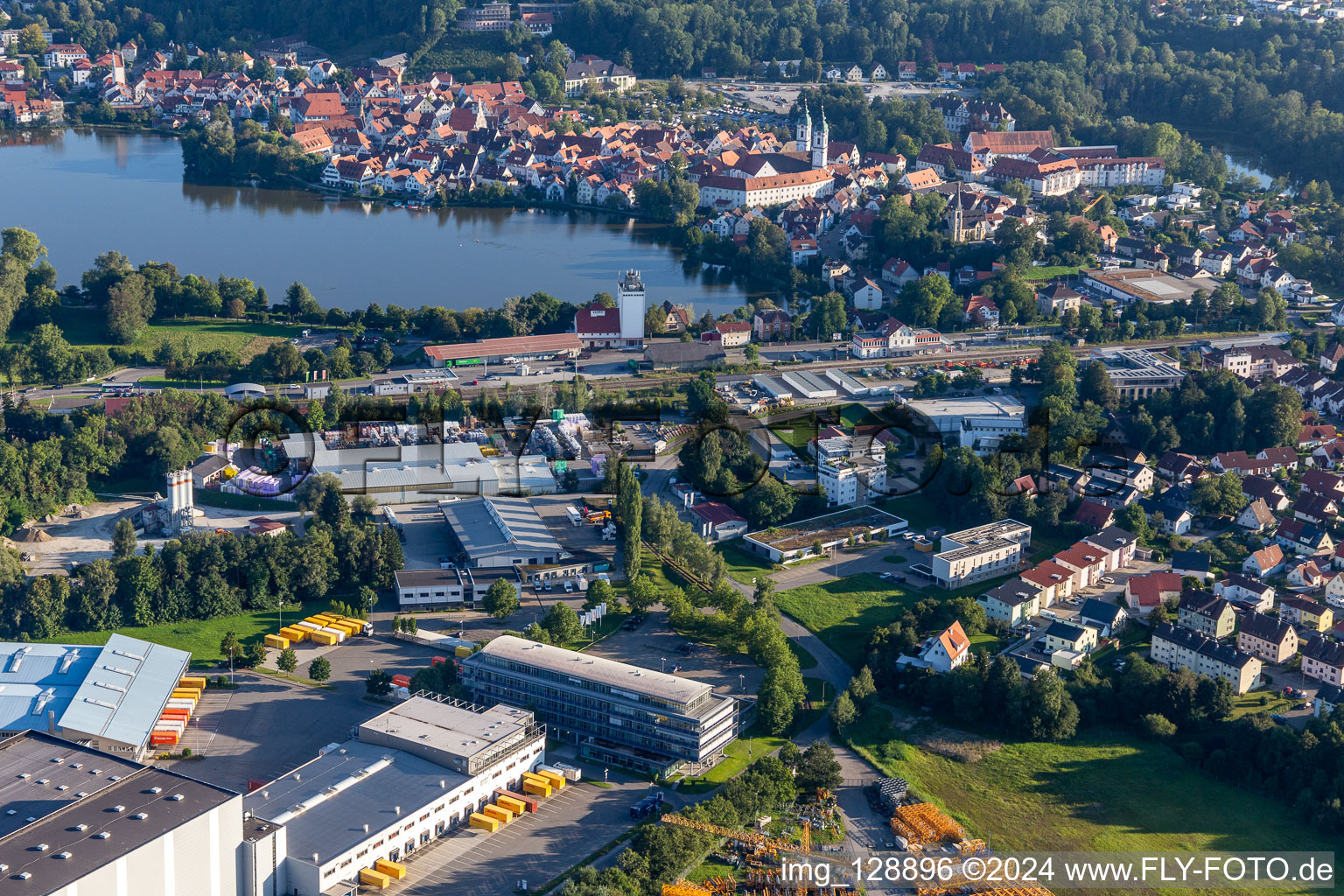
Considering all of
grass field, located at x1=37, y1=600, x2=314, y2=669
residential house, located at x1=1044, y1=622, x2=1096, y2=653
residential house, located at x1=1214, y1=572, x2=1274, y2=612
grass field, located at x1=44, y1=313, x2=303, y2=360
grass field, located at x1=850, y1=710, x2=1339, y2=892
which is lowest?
grass field, located at x1=850, y1=710, x2=1339, y2=892

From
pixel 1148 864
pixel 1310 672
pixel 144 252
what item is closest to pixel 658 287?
pixel 144 252

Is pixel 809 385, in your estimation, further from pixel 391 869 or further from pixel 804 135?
pixel 804 135

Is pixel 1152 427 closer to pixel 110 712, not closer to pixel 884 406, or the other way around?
pixel 884 406

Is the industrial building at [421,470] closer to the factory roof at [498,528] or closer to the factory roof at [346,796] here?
the factory roof at [498,528]

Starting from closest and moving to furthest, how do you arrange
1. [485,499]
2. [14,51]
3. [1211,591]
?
[1211,591] < [485,499] < [14,51]

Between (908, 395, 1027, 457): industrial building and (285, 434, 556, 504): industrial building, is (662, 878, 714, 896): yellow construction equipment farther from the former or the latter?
(908, 395, 1027, 457): industrial building

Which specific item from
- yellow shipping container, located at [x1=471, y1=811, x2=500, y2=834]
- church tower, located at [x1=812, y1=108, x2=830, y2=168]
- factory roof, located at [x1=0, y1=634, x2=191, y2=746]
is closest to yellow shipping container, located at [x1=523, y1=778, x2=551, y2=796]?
yellow shipping container, located at [x1=471, y1=811, x2=500, y2=834]

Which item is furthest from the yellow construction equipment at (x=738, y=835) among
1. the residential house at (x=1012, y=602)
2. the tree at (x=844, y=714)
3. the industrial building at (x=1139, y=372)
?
the industrial building at (x=1139, y=372)
